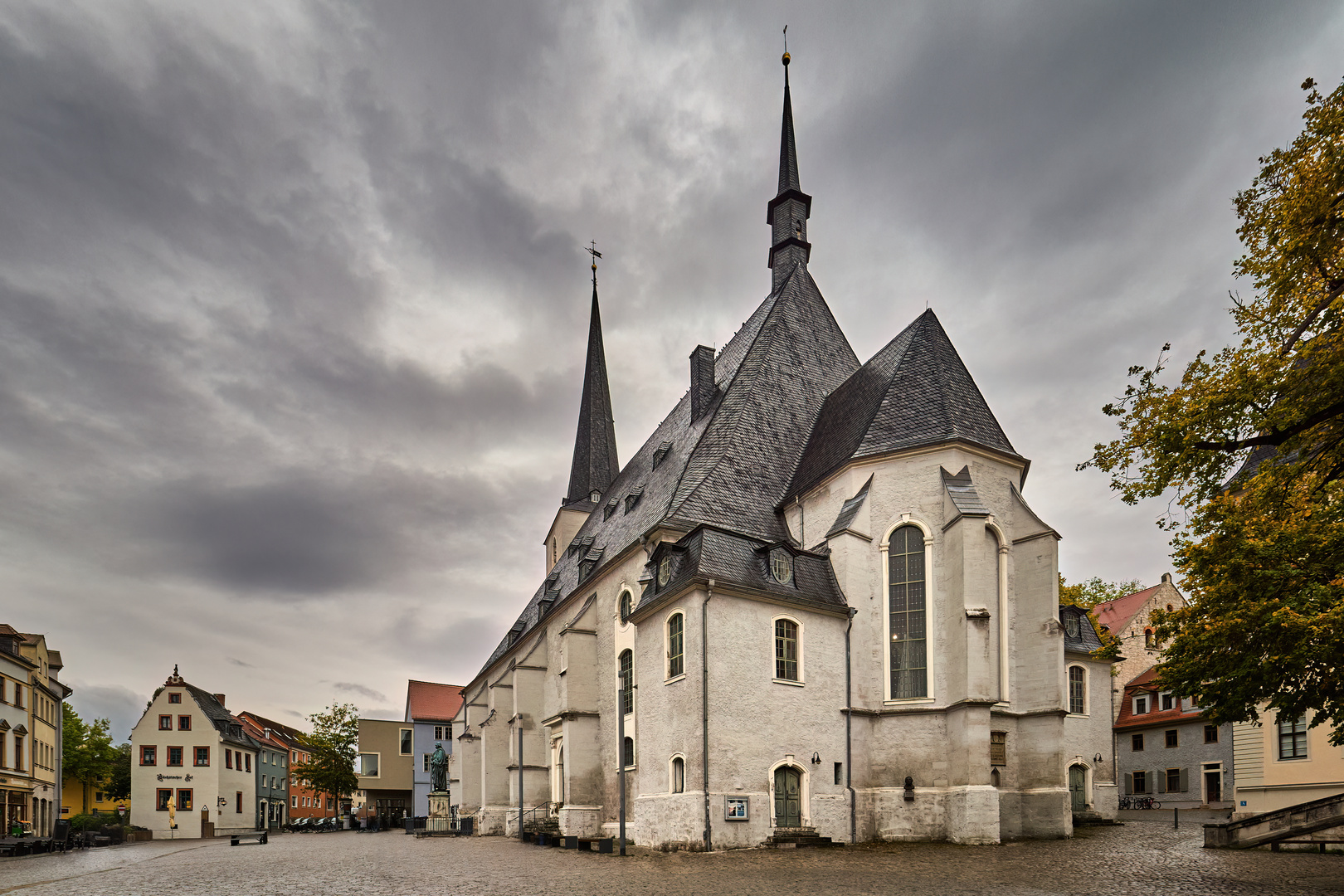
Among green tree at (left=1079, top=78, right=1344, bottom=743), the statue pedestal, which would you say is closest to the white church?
green tree at (left=1079, top=78, right=1344, bottom=743)

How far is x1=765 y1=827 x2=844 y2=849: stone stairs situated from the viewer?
1853cm

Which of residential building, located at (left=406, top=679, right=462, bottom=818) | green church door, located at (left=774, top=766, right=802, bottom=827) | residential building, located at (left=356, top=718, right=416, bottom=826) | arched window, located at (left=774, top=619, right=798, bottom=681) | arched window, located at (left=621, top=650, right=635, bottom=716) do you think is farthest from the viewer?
residential building, located at (left=356, top=718, right=416, bottom=826)

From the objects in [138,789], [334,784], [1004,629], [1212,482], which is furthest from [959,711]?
[334,784]

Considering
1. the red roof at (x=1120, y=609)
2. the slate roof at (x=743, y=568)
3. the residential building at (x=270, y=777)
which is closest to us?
the slate roof at (x=743, y=568)

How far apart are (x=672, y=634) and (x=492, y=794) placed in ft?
58.7

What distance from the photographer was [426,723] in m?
62.2

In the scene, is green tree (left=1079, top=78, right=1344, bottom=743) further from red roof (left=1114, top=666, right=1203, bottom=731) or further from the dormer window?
red roof (left=1114, top=666, right=1203, bottom=731)

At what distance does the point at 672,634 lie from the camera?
20578mm

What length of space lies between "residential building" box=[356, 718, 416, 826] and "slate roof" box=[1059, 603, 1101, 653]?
4981 centimetres

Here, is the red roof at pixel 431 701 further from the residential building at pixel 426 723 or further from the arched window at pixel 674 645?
the arched window at pixel 674 645

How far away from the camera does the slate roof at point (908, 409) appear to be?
71.5 feet

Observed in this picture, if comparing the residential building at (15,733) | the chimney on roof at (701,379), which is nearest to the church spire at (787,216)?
the chimney on roof at (701,379)

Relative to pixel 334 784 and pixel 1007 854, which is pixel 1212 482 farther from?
pixel 334 784

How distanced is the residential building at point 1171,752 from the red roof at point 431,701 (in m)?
44.3
